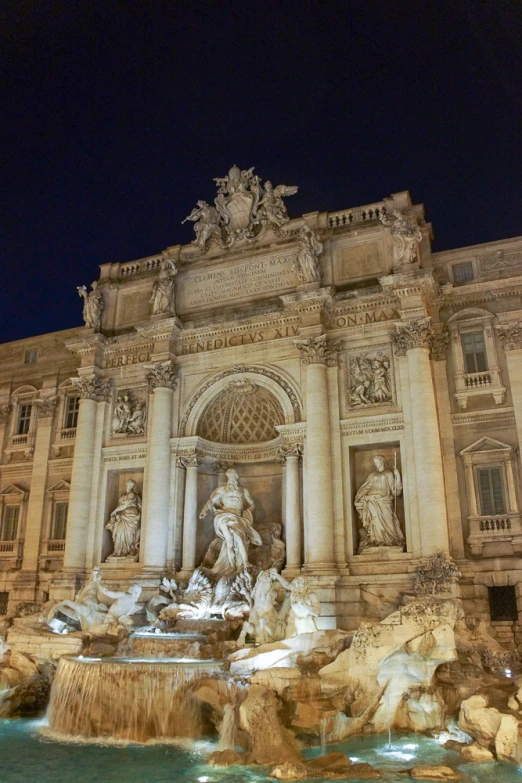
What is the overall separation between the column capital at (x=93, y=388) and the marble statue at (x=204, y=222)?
255 inches

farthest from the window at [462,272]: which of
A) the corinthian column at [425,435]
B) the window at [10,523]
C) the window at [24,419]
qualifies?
the window at [10,523]

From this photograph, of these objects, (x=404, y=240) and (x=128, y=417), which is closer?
(x=404, y=240)

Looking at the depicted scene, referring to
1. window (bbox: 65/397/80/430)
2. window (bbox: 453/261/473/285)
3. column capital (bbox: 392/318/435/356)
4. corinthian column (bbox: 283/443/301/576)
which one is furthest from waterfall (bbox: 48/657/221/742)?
window (bbox: 453/261/473/285)

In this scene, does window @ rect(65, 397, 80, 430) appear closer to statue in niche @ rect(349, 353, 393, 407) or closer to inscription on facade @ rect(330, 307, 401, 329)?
inscription on facade @ rect(330, 307, 401, 329)

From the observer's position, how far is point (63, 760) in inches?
473

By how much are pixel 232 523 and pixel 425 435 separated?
22.4 feet

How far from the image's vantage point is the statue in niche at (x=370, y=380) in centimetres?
2056

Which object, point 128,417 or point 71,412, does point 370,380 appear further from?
point 71,412

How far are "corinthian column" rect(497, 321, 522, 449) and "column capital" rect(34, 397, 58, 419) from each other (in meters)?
17.8

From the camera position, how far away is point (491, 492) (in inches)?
754

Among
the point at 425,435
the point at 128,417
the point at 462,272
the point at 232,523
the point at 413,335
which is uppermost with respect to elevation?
the point at 462,272

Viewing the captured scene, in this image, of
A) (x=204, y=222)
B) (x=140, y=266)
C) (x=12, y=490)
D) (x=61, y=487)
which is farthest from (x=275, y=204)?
(x=12, y=490)

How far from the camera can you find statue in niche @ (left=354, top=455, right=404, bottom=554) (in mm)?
19297

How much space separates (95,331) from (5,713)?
14.1m
